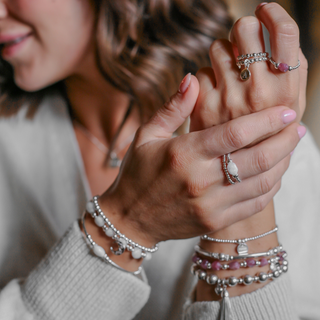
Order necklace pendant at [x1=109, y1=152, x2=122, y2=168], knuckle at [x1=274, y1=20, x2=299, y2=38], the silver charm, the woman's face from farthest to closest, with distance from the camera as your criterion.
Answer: necklace pendant at [x1=109, y1=152, x2=122, y2=168] → the woman's face → the silver charm → knuckle at [x1=274, y1=20, x2=299, y2=38]

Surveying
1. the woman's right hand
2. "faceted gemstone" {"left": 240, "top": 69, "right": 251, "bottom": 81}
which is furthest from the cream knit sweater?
"faceted gemstone" {"left": 240, "top": 69, "right": 251, "bottom": 81}

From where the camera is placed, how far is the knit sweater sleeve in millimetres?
580

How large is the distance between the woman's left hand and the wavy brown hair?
430 millimetres

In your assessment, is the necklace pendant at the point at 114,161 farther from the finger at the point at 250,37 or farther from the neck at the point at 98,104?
the finger at the point at 250,37

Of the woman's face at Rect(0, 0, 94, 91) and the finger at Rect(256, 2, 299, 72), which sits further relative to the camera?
the woman's face at Rect(0, 0, 94, 91)

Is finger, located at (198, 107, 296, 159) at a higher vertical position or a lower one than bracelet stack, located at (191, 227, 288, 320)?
higher

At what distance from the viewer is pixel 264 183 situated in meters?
0.50

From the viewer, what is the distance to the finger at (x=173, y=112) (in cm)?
49

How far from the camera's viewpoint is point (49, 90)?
1.09 meters

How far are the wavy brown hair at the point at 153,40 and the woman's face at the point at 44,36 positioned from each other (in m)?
0.05

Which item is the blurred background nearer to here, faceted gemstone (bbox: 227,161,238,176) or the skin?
the skin

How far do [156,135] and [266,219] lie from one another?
27 cm

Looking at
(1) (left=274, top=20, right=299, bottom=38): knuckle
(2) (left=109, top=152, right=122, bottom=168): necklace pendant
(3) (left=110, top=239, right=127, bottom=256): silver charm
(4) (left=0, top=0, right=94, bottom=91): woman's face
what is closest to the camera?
(1) (left=274, top=20, right=299, bottom=38): knuckle

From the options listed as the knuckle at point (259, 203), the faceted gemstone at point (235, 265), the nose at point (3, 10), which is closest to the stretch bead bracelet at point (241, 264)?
the faceted gemstone at point (235, 265)
